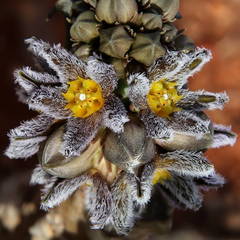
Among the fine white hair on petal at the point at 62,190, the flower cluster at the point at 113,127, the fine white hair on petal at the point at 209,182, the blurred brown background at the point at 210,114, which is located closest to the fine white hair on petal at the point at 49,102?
the flower cluster at the point at 113,127

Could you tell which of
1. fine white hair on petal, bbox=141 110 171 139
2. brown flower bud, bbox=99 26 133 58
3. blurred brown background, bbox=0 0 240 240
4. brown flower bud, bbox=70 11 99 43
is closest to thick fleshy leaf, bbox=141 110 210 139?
fine white hair on petal, bbox=141 110 171 139

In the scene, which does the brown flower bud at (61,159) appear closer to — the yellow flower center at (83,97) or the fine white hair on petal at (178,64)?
the yellow flower center at (83,97)

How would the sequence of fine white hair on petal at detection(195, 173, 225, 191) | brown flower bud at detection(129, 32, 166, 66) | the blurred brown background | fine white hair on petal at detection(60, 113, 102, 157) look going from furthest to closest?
the blurred brown background < fine white hair on petal at detection(195, 173, 225, 191) < brown flower bud at detection(129, 32, 166, 66) < fine white hair on petal at detection(60, 113, 102, 157)

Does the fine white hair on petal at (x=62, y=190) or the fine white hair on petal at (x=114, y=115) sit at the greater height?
the fine white hair on petal at (x=114, y=115)

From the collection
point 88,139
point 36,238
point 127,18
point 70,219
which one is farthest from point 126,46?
point 36,238

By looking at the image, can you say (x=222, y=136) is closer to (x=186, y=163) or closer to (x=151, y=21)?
(x=186, y=163)

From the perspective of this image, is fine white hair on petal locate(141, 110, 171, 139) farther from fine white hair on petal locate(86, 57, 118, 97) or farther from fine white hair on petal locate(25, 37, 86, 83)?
fine white hair on petal locate(25, 37, 86, 83)

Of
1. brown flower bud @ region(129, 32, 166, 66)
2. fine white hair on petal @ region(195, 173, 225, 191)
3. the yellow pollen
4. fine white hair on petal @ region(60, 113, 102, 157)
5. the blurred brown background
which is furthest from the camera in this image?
the blurred brown background
